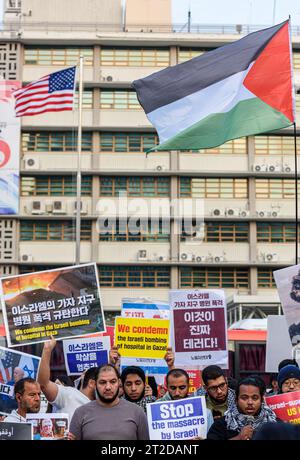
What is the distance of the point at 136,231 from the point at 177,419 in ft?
112

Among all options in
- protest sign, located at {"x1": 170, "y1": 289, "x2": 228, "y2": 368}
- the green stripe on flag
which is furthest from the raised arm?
the green stripe on flag

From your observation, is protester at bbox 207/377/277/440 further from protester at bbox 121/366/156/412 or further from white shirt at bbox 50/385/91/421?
white shirt at bbox 50/385/91/421

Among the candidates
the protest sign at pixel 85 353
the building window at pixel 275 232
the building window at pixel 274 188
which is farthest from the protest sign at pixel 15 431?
the building window at pixel 274 188

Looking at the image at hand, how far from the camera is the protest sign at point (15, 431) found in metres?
5.32

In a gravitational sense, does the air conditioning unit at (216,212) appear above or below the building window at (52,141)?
below

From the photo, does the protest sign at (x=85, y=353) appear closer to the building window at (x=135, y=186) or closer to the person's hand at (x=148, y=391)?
the person's hand at (x=148, y=391)

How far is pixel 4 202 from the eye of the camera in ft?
127

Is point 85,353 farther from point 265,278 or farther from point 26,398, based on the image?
point 265,278

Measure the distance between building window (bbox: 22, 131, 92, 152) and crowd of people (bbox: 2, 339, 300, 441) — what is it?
3332cm

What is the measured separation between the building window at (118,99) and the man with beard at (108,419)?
35.3 m

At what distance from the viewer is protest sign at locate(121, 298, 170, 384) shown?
32.6 feet

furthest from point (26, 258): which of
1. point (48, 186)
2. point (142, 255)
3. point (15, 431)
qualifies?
point (15, 431)

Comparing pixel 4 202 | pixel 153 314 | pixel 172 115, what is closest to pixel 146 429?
pixel 153 314
